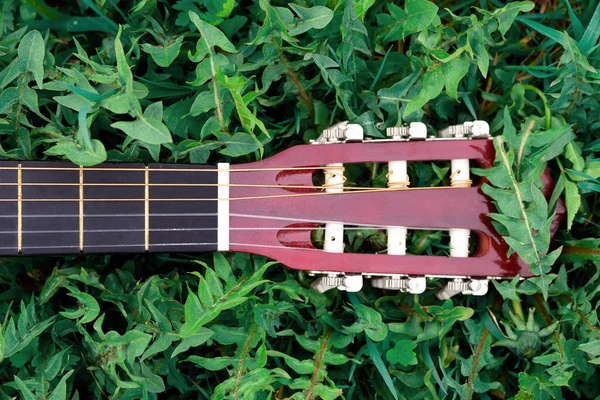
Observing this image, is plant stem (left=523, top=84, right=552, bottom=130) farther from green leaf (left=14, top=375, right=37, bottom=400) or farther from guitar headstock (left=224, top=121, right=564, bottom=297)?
green leaf (left=14, top=375, right=37, bottom=400)

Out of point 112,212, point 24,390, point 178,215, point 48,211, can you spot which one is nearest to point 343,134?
point 178,215

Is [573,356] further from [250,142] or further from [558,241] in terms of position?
[250,142]

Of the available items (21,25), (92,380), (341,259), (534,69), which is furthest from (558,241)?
(21,25)

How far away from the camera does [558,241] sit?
Result: 1.31 metres

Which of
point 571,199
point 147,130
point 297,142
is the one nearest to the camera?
point 147,130

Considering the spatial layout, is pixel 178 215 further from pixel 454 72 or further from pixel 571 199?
pixel 571 199

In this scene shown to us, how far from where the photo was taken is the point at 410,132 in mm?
1111

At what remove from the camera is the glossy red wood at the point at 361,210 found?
3.66 feet

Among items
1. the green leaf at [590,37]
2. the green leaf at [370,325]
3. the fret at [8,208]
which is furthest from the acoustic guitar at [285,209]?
the green leaf at [590,37]

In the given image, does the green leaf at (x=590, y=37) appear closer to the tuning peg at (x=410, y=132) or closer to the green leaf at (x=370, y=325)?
the tuning peg at (x=410, y=132)

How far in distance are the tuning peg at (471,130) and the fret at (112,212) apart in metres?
0.60

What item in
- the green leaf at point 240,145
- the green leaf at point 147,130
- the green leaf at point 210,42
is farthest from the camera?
the green leaf at point 240,145

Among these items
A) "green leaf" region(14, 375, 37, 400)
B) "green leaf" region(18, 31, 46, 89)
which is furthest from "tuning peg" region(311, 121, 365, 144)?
"green leaf" region(14, 375, 37, 400)

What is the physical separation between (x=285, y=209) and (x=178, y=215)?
205mm
